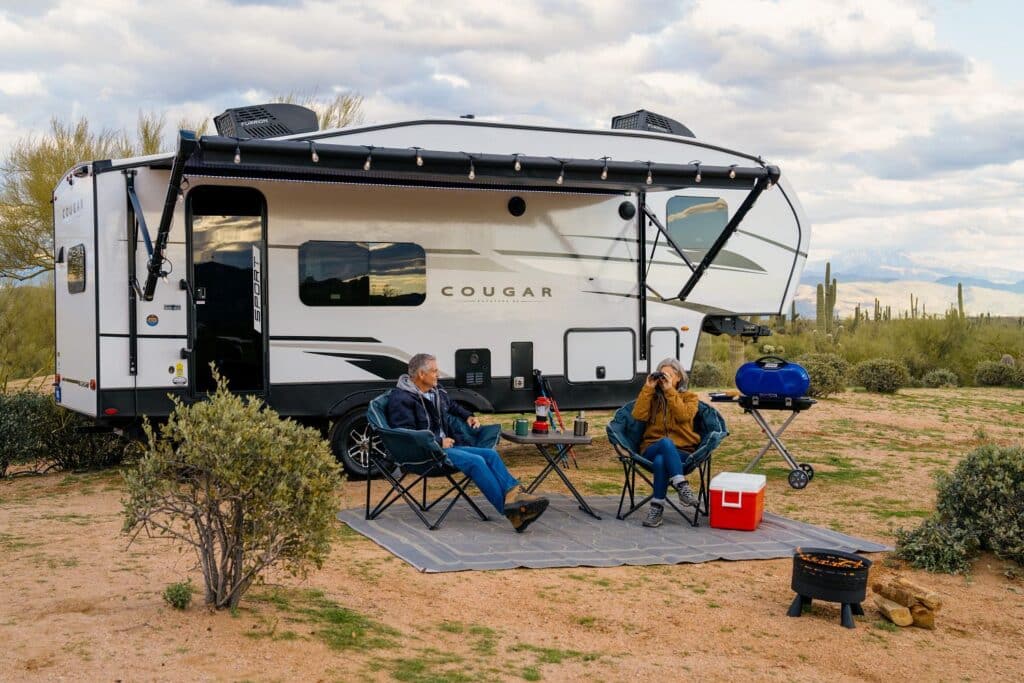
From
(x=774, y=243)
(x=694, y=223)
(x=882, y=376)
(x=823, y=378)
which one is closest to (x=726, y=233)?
(x=694, y=223)

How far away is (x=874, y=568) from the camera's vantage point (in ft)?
18.5

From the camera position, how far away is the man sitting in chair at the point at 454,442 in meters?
6.18

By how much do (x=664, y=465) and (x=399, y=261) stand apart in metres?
2.99

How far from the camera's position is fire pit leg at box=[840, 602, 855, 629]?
4676 millimetres

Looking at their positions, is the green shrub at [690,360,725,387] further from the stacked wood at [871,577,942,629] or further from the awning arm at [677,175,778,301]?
the stacked wood at [871,577,942,629]

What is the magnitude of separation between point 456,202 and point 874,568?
4.50 m

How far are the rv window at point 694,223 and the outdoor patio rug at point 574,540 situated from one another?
10.1ft

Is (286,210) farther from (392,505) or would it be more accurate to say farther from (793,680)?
(793,680)

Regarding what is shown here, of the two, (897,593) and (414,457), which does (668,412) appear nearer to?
(414,457)

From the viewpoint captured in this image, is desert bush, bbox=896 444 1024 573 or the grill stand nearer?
the grill stand

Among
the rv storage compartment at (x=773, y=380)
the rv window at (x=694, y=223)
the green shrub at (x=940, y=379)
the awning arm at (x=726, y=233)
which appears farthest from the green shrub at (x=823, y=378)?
the rv storage compartment at (x=773, y=380)

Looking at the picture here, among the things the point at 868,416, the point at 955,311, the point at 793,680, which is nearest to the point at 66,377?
the point at 793,680

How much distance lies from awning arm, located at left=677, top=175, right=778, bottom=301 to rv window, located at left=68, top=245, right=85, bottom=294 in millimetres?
4884

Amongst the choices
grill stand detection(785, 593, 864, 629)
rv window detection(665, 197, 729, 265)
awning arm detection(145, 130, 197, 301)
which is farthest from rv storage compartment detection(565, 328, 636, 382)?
grill stand detection(785, 593, 864, 629)
